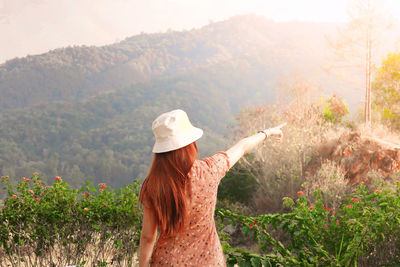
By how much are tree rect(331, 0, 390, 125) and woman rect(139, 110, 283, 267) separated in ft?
29.7

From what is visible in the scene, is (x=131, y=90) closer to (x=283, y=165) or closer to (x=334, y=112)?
(x=334, y=112)

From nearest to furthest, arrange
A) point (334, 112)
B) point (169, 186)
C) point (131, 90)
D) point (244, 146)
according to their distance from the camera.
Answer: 1. point (169, 186)
2. point (244, 146)
3. point (334, 112)
4. point (131, 90)

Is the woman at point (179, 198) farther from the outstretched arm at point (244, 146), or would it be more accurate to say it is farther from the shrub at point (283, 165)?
the shrub at point (283, 165)

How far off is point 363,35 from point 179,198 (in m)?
10.5

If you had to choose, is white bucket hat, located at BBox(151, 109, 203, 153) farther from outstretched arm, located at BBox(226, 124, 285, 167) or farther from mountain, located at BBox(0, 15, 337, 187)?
mountain, located at BBox(0, 15, 337, 187)

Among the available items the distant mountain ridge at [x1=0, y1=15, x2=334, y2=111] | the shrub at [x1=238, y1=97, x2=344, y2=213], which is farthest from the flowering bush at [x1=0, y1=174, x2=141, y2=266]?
the distant mountain ridge at [x1=0, y1=15, x2=334, y2=111]

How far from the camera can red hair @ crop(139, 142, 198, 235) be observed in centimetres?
125

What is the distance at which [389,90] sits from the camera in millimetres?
10227

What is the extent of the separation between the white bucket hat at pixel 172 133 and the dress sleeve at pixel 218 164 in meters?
0.20

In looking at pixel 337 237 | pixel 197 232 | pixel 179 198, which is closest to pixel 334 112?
pixel 337 237

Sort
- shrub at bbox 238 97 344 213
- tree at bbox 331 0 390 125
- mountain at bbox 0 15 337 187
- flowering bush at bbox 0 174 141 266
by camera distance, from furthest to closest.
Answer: mountain at bbox 0 15 337 187 < tree at bbox 331 0 390 125 < shrub at bbox 238 97 344 213 < flowering bush at bbox 0 174 141 266

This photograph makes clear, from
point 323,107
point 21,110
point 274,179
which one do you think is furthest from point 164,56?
point 274,179

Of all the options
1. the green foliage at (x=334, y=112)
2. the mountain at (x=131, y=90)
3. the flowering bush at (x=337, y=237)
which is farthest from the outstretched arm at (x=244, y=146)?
the mountain at (x=131, y=90)

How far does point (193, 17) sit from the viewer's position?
34.1 m
